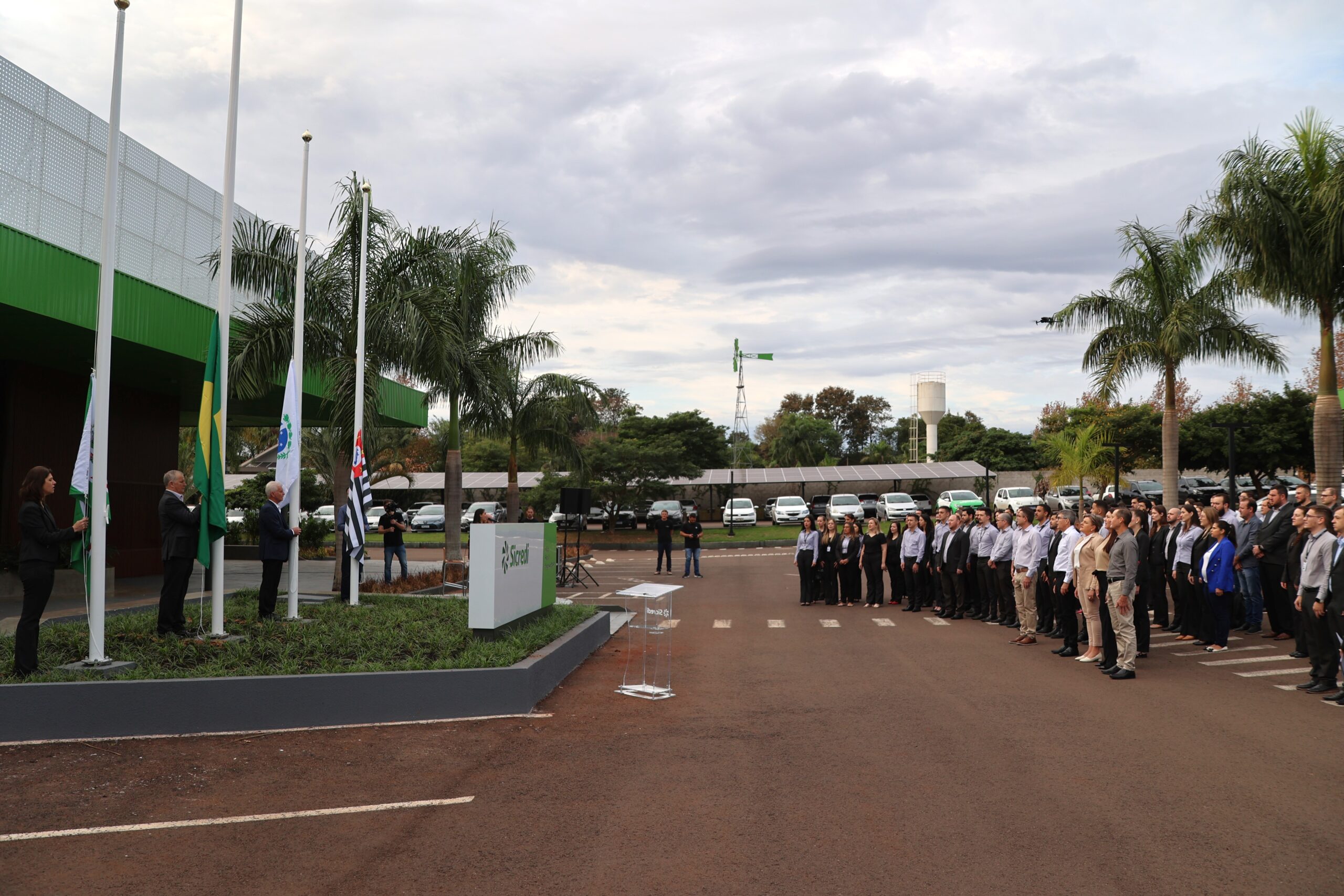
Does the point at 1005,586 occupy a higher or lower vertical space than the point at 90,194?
lower

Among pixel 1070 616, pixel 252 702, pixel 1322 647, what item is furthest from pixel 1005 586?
pixel 252 702

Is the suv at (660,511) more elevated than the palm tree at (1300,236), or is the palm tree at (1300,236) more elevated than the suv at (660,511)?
the palm tree at (1300,236)

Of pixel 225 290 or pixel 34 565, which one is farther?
pixel 225 290

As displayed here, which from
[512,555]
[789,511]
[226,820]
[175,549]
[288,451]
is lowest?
[226,820]

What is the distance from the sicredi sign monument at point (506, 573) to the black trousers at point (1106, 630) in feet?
22.0

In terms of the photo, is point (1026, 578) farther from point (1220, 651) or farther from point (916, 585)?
point (916, 585)

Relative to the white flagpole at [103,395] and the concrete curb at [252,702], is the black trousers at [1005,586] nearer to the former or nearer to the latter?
the concrete curb at [252,702]

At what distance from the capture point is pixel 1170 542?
14359 mm

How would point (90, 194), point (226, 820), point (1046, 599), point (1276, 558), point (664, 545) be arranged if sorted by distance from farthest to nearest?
point (664, 545) < point (90, 194) < point (1046, 599) < point (1276, 558) < point (226, 820)

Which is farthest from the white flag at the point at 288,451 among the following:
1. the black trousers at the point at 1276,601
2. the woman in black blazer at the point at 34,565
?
the black trousers at the point at 1276,601

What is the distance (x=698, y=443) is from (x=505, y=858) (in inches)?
2273

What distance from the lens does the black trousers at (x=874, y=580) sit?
18.8 meters

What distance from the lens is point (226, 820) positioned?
234 inches

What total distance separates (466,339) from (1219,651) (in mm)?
13661
